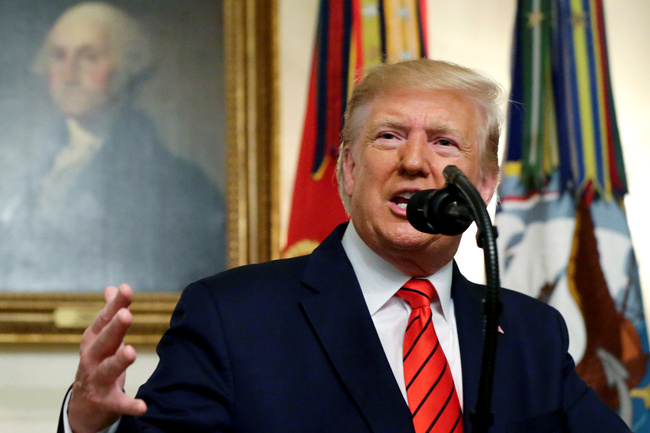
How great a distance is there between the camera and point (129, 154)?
3.45m

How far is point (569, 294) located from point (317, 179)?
1226mm

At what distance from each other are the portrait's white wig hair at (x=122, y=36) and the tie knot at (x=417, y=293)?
1.96 meters

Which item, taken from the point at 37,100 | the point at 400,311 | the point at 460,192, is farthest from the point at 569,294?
the point at 37,100

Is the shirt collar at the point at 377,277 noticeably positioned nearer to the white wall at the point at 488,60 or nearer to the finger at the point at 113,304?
the finger at the point at 113,304

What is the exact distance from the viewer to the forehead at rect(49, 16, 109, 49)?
11.3ft

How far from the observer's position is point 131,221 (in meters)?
3.42

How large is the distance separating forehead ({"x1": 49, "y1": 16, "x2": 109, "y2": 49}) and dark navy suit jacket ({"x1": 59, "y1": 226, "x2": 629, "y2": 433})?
183cm

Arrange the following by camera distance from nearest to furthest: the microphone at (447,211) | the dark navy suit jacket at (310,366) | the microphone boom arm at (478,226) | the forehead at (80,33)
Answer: the microphone boom arm at (478,226), the microphone at (447,211), the dark navy suit jacket at (310,366), the forehead at (80,33)

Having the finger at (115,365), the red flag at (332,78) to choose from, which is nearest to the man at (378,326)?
the finger at (115,365)

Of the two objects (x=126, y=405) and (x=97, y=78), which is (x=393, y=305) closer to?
(x=126, y=405)

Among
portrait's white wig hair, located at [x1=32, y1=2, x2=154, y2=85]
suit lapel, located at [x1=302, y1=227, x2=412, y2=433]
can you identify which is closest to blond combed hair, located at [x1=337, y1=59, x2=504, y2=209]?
suit lapel, located at [x1=302, y1=227, x2=412, y2=433]

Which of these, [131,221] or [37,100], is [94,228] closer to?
[131,221]

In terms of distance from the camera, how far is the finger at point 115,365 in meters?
1.29

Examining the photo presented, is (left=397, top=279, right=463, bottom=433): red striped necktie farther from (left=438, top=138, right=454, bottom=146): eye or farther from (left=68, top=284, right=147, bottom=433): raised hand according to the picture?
(left=68, top=284, right=147, bottom=433): raised hand
